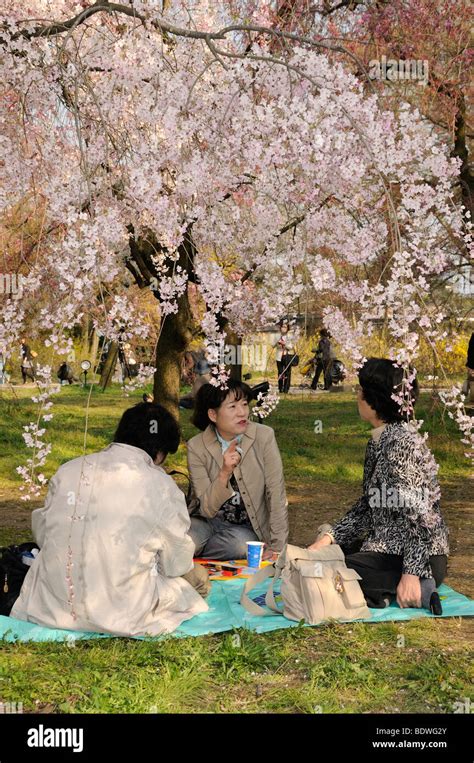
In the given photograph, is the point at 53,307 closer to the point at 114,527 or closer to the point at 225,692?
the point at 114,527

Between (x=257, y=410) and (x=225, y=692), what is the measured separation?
6.56ft

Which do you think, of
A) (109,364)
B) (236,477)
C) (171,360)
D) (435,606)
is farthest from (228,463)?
(109,364)

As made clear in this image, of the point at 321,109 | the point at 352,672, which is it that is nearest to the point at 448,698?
the point at 352,672

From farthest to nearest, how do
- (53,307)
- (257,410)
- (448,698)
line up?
(53,307) < (257,410) < (448,698)

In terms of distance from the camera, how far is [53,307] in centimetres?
754

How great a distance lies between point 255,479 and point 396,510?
1.12 m

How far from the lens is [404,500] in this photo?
→ 14.2 feet

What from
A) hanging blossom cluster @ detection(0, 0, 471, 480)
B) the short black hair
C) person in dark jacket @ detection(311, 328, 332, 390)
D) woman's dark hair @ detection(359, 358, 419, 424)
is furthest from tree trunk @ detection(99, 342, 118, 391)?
the short black hair

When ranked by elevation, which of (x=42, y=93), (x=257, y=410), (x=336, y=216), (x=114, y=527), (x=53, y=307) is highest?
(x=42, y=93)

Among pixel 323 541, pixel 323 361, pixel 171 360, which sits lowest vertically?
→ pixel 323 541

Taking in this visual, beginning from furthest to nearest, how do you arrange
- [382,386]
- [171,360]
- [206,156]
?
[171,360] < [206,156] < [382,386]

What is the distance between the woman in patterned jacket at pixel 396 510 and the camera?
14.1 ft

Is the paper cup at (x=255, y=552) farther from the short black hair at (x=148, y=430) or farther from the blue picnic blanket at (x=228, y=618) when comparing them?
the short black hair at (x=148, y=430)

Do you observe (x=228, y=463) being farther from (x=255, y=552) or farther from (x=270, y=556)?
(x=270, y=556)
